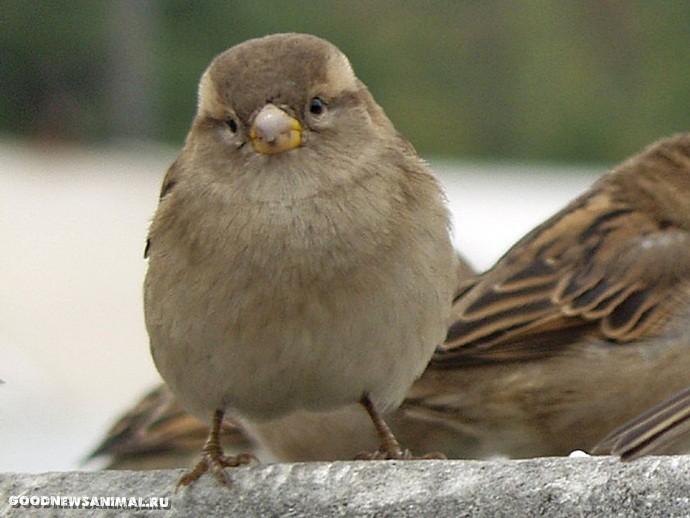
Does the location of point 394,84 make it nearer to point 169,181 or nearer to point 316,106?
point 169,181

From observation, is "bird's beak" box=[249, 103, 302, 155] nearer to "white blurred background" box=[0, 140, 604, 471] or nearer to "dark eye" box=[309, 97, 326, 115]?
"dark eye" box=[309, 97, 326, 115]

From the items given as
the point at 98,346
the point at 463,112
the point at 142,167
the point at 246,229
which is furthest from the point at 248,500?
the point at 463,112

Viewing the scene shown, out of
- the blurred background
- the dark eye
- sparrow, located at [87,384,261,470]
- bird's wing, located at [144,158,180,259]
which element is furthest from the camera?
the blurred background

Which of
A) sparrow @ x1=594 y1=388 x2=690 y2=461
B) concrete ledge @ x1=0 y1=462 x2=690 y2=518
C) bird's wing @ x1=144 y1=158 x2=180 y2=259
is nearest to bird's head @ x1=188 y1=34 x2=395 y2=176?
bird's wing @ x1=144 y1=158 x2=180 y2=259

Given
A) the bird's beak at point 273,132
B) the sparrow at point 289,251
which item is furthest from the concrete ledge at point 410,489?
the bird's beak at point 273,132

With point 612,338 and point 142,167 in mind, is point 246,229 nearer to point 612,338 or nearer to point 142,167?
point 612,338

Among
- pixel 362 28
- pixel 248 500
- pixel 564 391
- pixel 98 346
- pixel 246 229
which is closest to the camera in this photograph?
pixel 248 500

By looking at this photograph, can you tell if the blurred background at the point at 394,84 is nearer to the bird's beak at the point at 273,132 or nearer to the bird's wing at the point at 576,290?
the bird's wing at the point at 576,290
